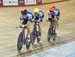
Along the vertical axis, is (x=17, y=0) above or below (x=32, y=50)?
above

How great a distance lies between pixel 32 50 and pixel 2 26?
5.19m

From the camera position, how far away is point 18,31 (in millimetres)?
15812

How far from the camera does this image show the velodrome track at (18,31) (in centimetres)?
1243

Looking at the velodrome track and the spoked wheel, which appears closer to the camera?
the spoked wheel

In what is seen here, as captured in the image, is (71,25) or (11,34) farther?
(71,25)

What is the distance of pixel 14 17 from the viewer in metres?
20.0

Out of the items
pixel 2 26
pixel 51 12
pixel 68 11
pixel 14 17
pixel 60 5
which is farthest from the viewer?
pixel 60 5

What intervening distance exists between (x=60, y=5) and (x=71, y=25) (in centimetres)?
776

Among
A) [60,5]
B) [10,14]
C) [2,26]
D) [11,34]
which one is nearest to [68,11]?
[60,5]

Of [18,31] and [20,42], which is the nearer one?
[20,42]

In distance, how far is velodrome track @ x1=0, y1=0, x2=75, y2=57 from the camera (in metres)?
12.4

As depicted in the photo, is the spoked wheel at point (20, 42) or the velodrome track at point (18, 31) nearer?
the spoked wheel at point (20, 42)

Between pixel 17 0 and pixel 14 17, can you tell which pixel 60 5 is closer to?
pixel 17 0

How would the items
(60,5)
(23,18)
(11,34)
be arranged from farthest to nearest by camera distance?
(60,5) < (11,34) < (23,18)
